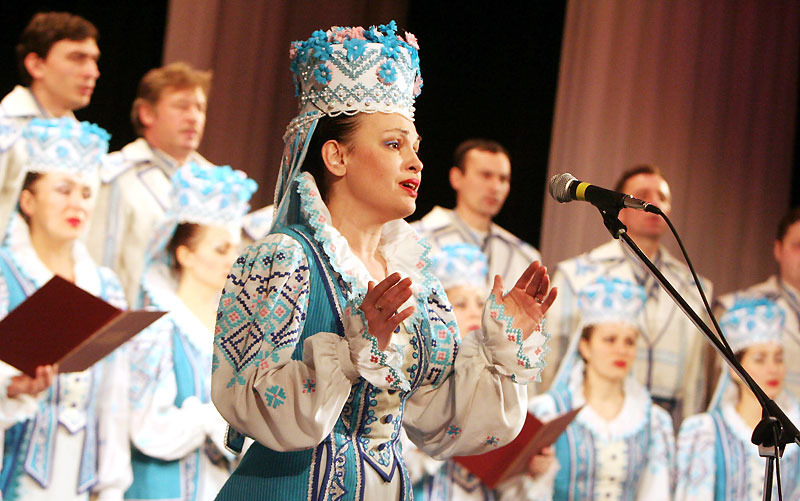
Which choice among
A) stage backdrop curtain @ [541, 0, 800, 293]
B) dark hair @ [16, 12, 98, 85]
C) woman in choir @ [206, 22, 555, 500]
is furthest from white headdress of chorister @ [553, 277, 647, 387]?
woman in choir @ [206, 22, 555, 500]

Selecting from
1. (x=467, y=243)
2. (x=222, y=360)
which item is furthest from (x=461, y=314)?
(x=222, y=360)

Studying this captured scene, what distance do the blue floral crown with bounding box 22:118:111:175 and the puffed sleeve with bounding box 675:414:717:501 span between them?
118 inches

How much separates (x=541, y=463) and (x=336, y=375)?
2.94 meters

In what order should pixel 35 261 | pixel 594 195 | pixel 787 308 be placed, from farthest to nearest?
pixel 787 308 < pixel 35 261 < pixel 594 195

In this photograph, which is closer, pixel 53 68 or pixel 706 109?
pixel 53 68

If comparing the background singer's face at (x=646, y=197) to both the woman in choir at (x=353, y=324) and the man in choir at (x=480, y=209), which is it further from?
the woman in choir at (x=353, y=324)

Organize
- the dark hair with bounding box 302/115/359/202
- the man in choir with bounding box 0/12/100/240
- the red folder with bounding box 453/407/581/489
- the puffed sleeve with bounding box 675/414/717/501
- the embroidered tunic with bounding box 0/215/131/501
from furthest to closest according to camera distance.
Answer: the puffed sleeve with bounding box 675/414/717/501 < the man in choir with bounding box 0/12/100/240 < the red folder with bounding box 453/407/581/489 < the embroidered tunic with bounding box 0/215/131/501 < the dark hair with bounding box 302/115/359/202

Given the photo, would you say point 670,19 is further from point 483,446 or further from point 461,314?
point 483,446

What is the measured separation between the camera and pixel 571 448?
482cm

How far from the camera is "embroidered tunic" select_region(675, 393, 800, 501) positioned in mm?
5020

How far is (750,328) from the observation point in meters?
5.18

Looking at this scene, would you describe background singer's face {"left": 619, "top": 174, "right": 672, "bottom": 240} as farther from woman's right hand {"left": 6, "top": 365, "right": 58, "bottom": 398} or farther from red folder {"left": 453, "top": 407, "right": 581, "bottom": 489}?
woman's right hand {"left": 6, "top": 365, "right": 58, "bottom": 398}

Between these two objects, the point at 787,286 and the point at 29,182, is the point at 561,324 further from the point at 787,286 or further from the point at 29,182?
the point at 29,182

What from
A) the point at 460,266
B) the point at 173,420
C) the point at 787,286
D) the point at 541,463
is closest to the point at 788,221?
the point at 787,286
